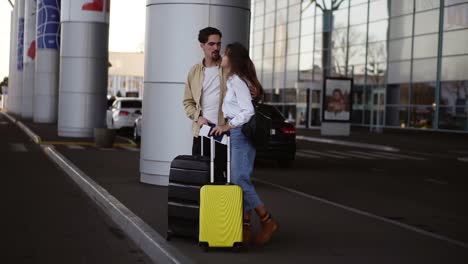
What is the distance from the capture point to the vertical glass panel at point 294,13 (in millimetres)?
58916

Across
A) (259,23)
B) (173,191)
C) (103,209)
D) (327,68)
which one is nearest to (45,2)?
(327,68)

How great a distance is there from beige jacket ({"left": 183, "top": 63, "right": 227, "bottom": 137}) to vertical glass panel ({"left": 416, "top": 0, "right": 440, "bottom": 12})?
35.8 m

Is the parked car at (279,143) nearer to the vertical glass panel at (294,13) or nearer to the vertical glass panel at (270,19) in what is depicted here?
the vertical glass panel at (294,13)

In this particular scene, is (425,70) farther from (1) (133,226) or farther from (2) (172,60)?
(1) (133,226)

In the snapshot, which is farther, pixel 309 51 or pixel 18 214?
pixel 309 51

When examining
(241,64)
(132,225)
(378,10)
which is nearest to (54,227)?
(132,225)

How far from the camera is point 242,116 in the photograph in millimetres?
7297

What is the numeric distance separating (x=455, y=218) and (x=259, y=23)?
184 feet

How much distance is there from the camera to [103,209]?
36.1 ft

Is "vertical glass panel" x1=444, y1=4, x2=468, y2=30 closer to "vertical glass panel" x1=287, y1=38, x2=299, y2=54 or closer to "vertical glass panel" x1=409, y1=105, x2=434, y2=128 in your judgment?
"vertical glass panel" x1=409, y1=105, x2=434, y2=128

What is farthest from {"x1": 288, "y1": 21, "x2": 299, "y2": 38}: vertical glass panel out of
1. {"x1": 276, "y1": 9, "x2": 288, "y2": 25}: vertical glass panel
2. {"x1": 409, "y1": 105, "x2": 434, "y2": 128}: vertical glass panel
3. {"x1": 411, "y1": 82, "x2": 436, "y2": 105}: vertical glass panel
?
{"x1": 409, "y1": 105, "x2": 434, "y2": 128}: vertical glass panel

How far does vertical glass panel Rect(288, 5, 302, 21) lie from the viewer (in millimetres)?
58916

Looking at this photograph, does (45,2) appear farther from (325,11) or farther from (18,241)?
(18,241)

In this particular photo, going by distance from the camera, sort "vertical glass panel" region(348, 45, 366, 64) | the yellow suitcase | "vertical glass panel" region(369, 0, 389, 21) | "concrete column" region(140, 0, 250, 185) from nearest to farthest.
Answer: the yellow suitcase → "concrete column" region(140, 0, 250, 185) → "vertical glass panel" region(369, 0, 389, 21) → "vertical glass panel" region(348, 45, 366, 64)
